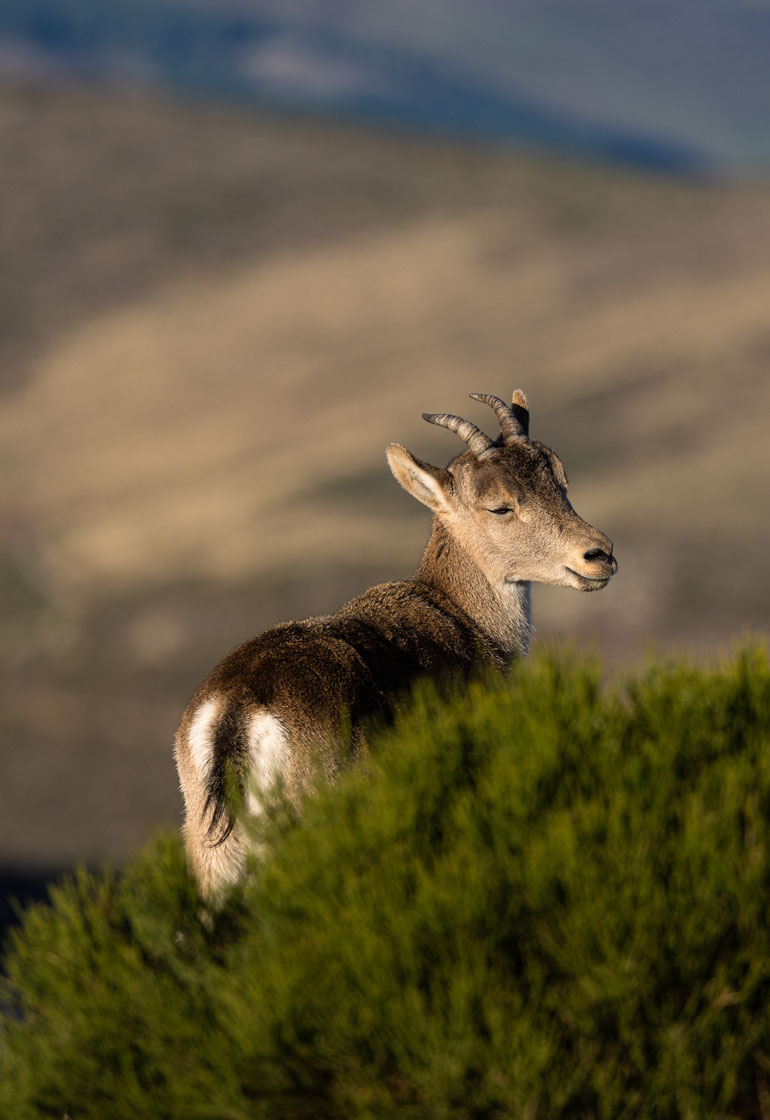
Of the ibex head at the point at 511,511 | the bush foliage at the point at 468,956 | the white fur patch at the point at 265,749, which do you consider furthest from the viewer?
the ibex head at the point at 511,511

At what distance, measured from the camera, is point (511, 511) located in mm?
9422

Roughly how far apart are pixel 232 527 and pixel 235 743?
42.5 m

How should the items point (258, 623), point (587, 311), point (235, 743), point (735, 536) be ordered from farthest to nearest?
1. point (587, 311)
2. point (735, 536)
3. point (258, 623)
4. point (235, 743)

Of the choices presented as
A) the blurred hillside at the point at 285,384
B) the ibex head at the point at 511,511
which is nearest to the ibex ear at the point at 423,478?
the ibex head at the point at 511,511

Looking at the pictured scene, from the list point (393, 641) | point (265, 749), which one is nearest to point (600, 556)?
point (393, 641)

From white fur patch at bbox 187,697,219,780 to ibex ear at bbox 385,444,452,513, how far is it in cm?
306

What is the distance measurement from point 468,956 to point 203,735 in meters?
2.25

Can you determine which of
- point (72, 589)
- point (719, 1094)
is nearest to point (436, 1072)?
point (719, 1094)

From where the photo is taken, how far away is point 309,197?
334 ft

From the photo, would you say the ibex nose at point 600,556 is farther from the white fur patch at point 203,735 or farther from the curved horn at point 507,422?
the white fur patch at point 203,735

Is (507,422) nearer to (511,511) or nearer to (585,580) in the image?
(511,511)

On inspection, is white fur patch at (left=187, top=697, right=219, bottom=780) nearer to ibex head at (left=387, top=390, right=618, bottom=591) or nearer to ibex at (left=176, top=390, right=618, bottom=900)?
ibex at (left=176, top=390, right=618, bottom=900)

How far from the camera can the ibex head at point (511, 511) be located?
30.4 ft

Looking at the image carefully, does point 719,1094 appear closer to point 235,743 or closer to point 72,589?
point 235,743
